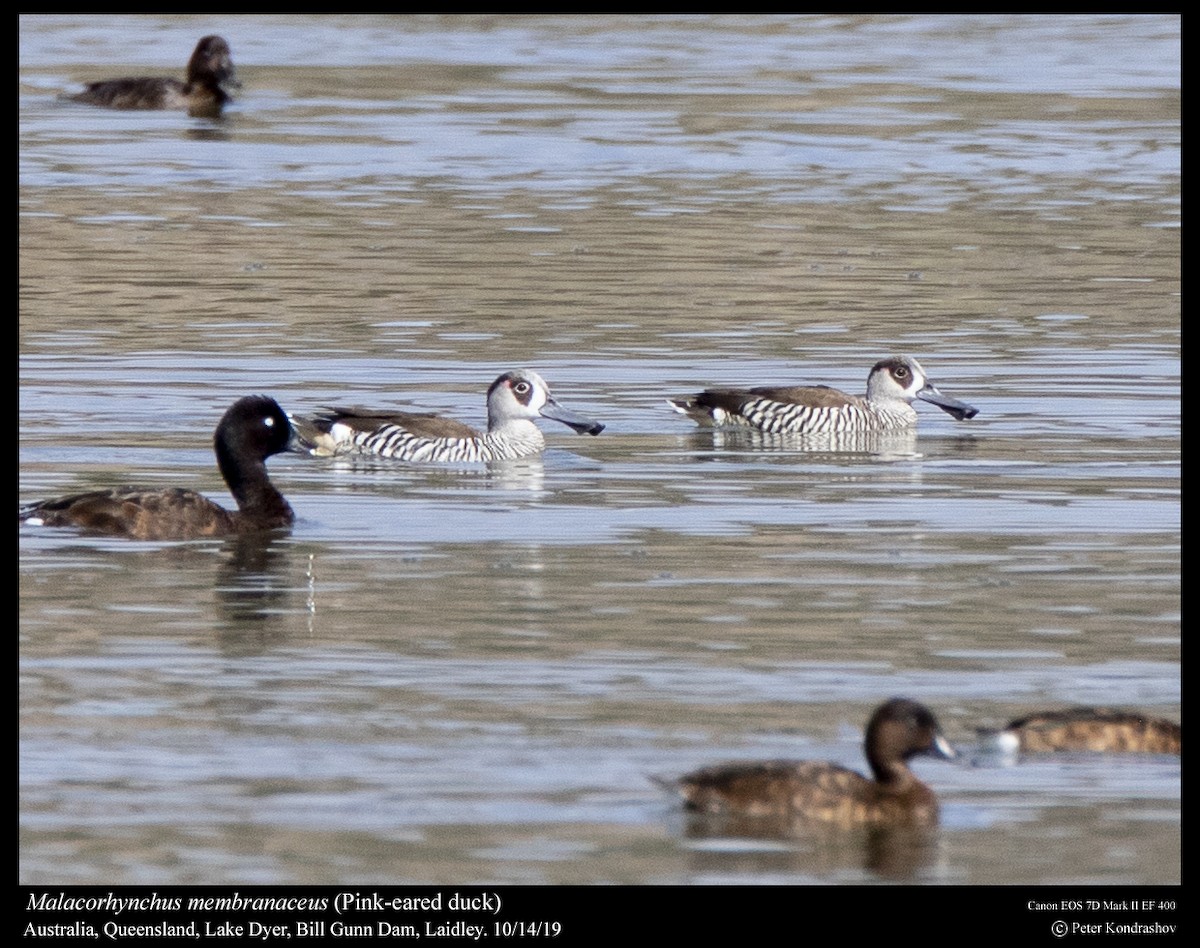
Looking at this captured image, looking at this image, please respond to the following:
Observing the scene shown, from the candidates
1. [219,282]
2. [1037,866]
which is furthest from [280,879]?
[219,282]

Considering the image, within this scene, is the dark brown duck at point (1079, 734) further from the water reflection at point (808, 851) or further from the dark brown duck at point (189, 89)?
the dark brown duck at point (189, 89)

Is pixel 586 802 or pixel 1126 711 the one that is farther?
pixel 1126 711

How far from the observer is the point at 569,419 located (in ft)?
52.8

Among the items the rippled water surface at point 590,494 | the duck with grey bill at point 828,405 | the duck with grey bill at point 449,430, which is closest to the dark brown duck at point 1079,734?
the rippled water surface at point 590,494

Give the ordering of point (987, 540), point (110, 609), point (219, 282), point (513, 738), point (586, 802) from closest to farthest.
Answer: point (586, 802)
point (513, 738)
point (110, 609)
point (987, 540)
point (219, 282)

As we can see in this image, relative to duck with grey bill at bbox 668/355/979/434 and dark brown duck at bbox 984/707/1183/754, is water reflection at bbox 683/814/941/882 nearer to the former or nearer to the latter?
dark brown duck at bbox 984/707/1183/754

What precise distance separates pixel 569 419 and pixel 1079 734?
23.5 feet

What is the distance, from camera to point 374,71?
41.7 metres

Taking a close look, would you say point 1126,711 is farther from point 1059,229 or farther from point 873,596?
point 1059,229

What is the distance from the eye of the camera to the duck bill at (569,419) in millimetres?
16031

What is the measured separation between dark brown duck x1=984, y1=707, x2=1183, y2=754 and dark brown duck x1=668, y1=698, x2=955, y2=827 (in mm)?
531

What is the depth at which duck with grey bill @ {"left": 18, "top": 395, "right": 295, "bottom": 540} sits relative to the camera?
517 inches
